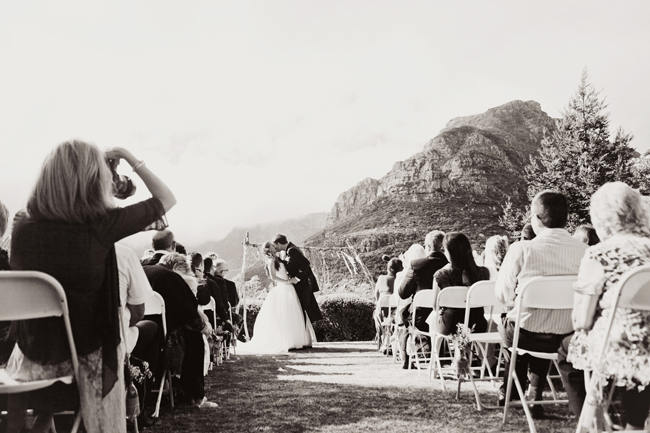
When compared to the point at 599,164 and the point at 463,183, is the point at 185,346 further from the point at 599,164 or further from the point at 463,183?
the point at 463,183

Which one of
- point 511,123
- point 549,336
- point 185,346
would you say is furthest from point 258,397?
point 511,123

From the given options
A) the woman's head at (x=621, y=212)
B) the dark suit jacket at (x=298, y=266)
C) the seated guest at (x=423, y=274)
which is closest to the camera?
the woman's head at (x=621, y=212)

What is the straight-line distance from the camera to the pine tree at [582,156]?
36.7 m

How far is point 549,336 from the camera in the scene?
4.87 m

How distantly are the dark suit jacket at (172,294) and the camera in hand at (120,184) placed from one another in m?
2.84

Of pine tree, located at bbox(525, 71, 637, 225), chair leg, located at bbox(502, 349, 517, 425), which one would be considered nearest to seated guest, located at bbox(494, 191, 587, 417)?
chair leg, located at bbox(502, 349, 517, 425)

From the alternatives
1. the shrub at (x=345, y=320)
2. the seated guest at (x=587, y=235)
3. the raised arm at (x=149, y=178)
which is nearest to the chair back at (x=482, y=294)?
the seated guest at (x=587, y=235)

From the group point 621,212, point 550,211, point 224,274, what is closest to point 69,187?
point 621,212

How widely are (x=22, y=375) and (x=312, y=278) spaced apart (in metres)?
11.6

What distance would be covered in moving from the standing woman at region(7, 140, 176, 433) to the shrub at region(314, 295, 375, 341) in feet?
47.3

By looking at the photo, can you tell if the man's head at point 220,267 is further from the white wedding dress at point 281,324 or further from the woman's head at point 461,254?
the woman's head at point 461,254

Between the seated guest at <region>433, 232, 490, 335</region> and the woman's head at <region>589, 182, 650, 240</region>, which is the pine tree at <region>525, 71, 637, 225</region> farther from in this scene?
the woman's head at <region>589, 182, 650, 240</region>

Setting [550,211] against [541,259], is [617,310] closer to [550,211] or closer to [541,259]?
[541,259]

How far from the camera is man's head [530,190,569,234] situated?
17.2 ft
